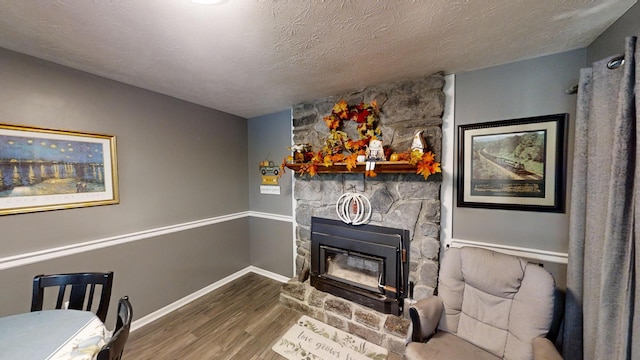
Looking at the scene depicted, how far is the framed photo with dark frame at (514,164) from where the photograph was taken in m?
1.53

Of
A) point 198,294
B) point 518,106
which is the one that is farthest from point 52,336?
point 518,106

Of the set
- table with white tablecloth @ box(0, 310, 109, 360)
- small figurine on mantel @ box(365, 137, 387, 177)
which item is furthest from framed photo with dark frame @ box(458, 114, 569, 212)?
table with white tablecloth @ box(0, 310, 109, 360)

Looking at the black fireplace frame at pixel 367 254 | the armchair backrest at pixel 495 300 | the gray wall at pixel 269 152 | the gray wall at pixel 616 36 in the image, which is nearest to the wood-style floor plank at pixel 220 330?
the black fireplace frame at pixel 367 254

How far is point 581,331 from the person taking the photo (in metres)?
1.34

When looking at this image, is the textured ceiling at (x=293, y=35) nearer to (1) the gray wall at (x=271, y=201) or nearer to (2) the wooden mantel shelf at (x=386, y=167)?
(2) the wooden mantel shelf at (x=386, y=167)

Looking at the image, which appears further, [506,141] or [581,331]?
[506,141]

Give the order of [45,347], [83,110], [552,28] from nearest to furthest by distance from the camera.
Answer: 1. [45,347]
2. [552,28]
3. [83,110]

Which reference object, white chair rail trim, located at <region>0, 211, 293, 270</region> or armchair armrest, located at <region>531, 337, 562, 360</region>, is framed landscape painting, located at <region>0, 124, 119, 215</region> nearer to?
white chair rail trim, located at <region>0, 211, 293, 270</region>

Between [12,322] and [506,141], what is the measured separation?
3.30m

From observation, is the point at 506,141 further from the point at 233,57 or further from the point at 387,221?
the point at 233,57

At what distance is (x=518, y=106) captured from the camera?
1.63m

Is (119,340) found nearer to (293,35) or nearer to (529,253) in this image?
(293,35)

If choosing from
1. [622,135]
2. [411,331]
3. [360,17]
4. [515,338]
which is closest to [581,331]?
[515,338]

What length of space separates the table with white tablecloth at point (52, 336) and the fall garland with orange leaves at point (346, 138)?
6.00 feet
